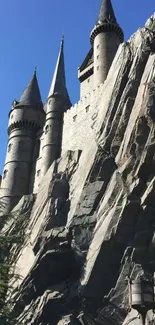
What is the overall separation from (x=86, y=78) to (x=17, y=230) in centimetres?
2382

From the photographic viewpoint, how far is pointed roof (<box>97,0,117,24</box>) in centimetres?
4534

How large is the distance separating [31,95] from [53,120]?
881 centimetres

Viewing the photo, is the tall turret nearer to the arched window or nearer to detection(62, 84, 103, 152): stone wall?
detection(62, 84, 103, 152): stone wall

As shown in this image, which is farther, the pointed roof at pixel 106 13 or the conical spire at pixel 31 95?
the conical spire at pixel 31 95

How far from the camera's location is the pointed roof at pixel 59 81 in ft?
145

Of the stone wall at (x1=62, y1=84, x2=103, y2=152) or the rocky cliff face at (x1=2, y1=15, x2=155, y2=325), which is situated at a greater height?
the stone wall at (x1=62, y1=84, x2=103, y2=152)

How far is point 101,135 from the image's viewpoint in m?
26.0

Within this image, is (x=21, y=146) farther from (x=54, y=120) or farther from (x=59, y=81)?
(x=59, y=81)

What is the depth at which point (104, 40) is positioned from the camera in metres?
43.2

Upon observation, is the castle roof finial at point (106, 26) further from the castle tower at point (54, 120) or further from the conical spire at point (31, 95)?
the conical spire at point (31, 95)

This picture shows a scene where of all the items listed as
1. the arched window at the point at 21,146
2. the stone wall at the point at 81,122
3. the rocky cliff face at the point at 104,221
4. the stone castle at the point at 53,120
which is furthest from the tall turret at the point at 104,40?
the rocky cliff face at the point at 104,221

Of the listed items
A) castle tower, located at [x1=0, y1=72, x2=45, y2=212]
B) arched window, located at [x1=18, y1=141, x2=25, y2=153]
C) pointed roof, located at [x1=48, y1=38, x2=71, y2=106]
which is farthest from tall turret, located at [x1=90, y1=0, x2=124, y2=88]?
arched window, located at [x1=18, y1=141, x2=25, y2=153]

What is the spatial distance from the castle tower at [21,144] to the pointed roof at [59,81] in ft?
9.59

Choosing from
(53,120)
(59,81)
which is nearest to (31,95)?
(59,81)
